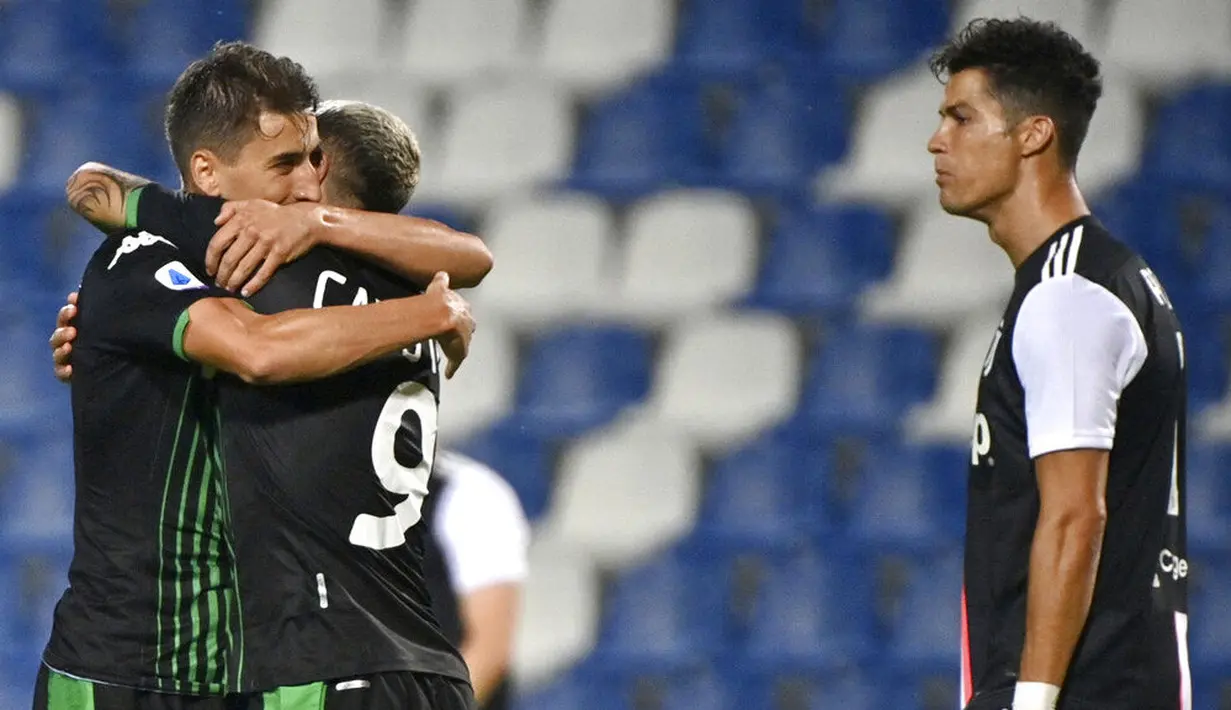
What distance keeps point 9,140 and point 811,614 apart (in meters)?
2.48

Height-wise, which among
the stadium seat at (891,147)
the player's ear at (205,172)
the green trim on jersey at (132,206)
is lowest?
the green trim on jersey at (132,206)

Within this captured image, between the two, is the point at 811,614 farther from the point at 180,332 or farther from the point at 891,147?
the point at 180,332

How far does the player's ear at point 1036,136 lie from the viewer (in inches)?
83.7

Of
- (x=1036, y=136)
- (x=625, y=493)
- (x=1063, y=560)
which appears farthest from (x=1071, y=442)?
(x=625, y=493)

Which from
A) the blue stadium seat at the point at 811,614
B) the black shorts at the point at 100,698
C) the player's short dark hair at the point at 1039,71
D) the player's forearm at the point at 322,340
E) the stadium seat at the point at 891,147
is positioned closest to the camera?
the player's forearm at the point at 322,340

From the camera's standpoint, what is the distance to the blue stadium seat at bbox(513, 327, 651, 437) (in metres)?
4.09

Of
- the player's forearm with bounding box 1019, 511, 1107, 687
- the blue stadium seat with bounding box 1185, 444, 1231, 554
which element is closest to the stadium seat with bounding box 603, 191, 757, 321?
the blue stadium seat with bounding box 1185, 444, 1231, 554

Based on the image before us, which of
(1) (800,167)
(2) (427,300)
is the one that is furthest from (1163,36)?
(2) (427,300)

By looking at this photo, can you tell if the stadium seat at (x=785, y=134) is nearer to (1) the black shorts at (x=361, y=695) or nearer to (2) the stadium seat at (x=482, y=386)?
(2) the stadium seat at (x=482, y=386)

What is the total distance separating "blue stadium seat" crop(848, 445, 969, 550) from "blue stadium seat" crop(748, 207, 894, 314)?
423mm

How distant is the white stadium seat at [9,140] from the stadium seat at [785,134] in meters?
1.91

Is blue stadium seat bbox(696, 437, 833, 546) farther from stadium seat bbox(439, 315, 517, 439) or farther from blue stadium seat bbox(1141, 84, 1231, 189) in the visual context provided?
blue stadium seat bbox(1141, 84, 1231, 189)

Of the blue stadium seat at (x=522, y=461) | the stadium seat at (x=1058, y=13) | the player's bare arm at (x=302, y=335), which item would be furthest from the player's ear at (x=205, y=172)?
the stadium seat at (x=1058, y=13)

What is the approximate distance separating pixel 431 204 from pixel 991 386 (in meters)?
2.46
